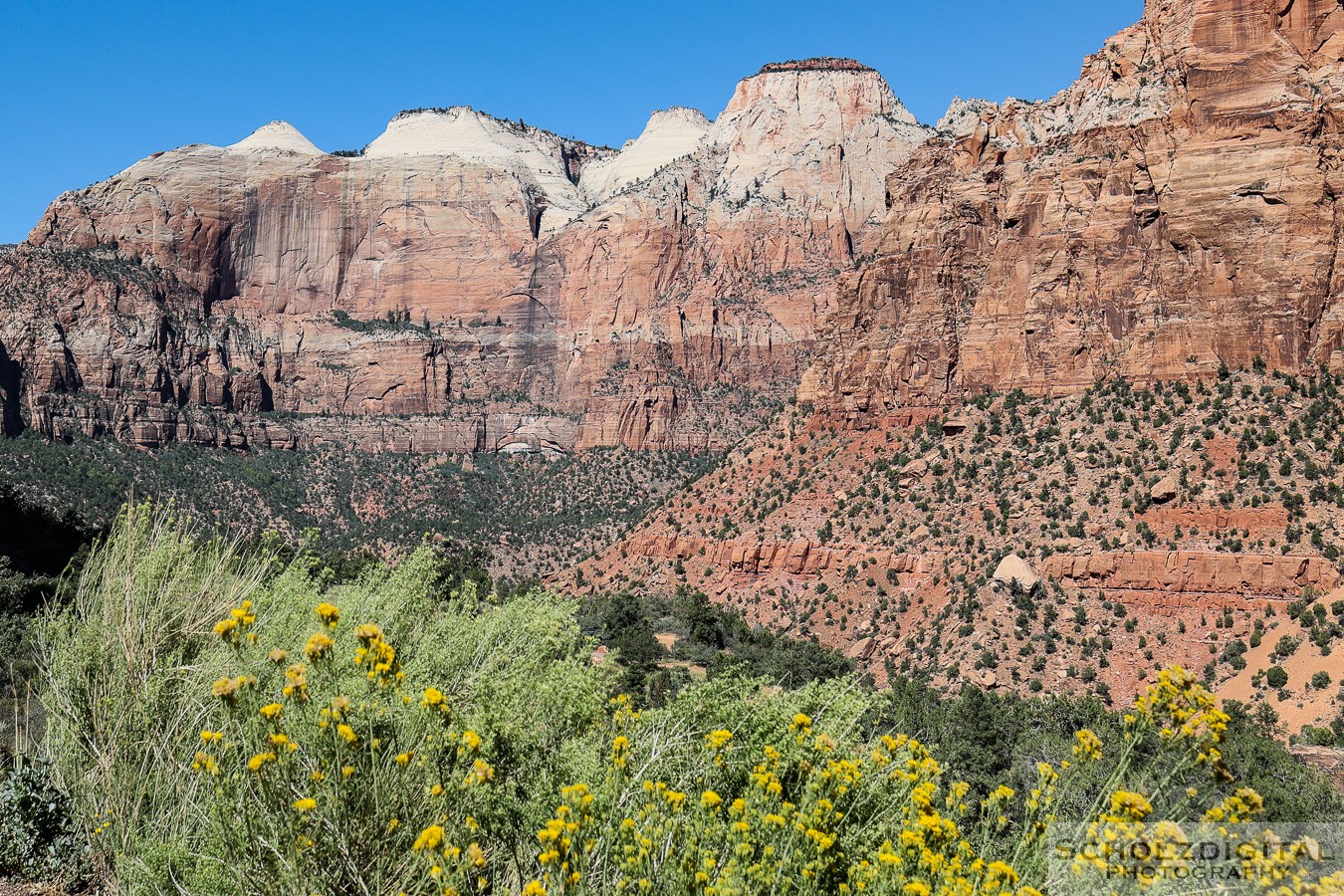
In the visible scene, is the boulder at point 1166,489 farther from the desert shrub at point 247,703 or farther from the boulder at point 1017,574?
the desert shrub at point 247,703

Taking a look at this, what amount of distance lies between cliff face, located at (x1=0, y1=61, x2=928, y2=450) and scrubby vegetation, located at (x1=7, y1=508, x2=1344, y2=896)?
101133 mm

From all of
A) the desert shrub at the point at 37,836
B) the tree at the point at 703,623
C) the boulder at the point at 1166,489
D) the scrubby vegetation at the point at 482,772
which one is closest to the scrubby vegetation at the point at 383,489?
the tree at the point at 703,623

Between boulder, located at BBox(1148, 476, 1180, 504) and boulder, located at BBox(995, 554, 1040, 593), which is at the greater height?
boulder, located at BBox(1148, 476, 1180, 504)

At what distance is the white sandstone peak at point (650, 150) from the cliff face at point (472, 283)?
1833 centimetres

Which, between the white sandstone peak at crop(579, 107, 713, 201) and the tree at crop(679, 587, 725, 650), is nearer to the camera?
the tree at crop(679, 587, 725, 650)

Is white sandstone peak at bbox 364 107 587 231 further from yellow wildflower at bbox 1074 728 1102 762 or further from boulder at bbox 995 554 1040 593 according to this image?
yellow wildflower at bbox 1074 728 1102 762

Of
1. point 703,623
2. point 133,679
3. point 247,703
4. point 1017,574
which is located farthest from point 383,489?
point 247,703

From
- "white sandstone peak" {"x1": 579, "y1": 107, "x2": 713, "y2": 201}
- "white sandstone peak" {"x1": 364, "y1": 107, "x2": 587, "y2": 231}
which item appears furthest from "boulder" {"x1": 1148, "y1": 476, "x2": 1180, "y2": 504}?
"white sandstone peak" {"x1": 579, "y1": 107, "x2": 713, "y2": 201}

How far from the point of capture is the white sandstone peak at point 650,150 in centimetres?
16738

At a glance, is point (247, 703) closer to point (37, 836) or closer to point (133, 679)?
point (133, 679)

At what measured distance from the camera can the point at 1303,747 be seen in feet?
91.1

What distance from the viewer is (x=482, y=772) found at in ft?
18.8

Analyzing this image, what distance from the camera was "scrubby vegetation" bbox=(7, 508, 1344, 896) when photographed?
6023 millimetres

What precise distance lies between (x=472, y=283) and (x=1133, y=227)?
105121mm
